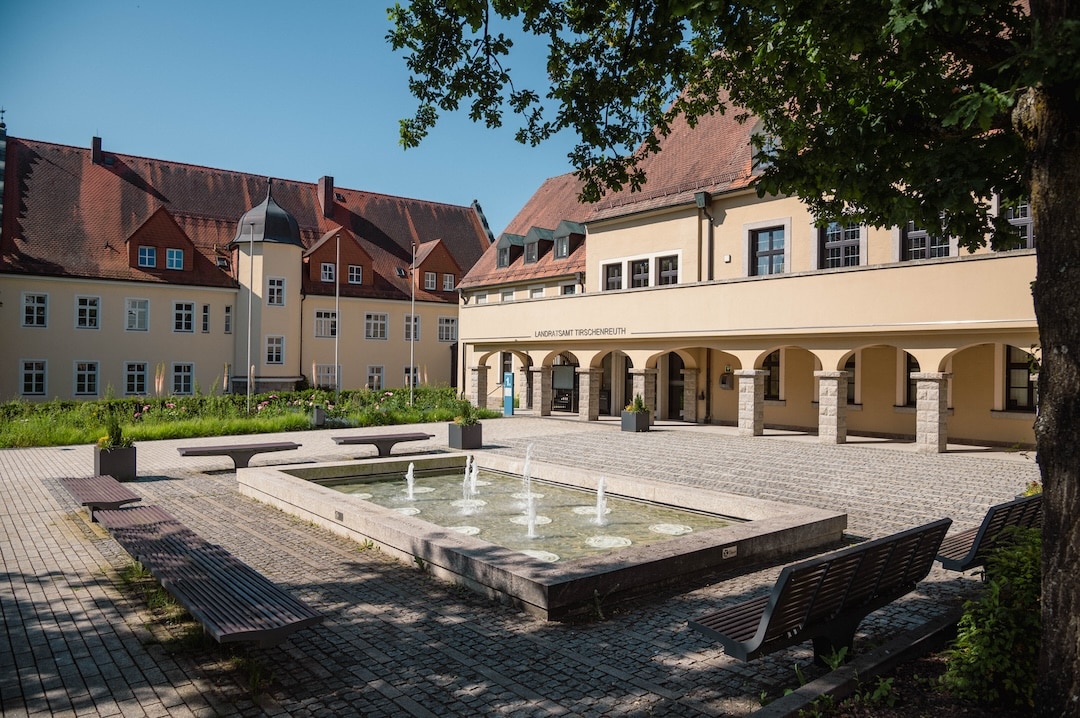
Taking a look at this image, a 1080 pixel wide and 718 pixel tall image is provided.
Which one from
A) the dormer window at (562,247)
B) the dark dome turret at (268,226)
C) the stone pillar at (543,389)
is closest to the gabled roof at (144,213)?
the dark dome turret at (268,226)

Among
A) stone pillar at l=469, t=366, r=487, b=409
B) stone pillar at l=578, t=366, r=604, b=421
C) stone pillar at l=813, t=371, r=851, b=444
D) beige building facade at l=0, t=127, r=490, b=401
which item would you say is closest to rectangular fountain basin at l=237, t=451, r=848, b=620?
stone pillar at l=813, t=371, r=851, b=444

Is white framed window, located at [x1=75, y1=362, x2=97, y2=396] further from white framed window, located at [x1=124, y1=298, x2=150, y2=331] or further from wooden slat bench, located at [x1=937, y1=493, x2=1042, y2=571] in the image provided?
wooden slat bench, located at [x1=937, y1=493, x2=1042, y2=571]

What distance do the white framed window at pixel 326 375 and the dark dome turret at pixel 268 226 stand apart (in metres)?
6.58

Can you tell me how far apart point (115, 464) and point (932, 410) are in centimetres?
1784

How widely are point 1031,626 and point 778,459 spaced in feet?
41.6

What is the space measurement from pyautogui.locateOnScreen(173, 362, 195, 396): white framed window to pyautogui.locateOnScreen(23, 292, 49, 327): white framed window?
5.83 metres

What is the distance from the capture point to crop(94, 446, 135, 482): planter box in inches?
554

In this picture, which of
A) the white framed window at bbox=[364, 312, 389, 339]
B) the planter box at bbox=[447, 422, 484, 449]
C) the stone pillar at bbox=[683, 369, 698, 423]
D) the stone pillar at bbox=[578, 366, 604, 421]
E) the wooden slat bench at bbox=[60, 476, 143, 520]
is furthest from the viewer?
the white framed window at bbox=[364, 312, 389, 339]

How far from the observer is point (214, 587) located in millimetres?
5832

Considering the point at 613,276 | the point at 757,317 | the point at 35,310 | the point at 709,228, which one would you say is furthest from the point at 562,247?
the point at 35,310

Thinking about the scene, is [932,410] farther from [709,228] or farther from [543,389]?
[543,389]

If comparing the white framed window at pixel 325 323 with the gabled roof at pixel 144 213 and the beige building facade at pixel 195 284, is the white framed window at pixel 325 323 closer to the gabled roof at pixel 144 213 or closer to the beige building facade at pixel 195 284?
the beige building facade at pixel 195 284

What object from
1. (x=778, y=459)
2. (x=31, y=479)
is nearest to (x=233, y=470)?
(x=31, y=479)

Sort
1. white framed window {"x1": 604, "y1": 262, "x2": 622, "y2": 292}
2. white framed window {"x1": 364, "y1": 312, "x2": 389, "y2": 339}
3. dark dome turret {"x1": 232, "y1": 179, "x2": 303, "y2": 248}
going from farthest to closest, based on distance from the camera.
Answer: white framed window {"x1": 364, "y1": 312, "x2": 389, "y2": 339}, dark dome turret {"x1": 232, "y1": 179, "x2": 303, "y2": 248}, white framed window {"x1": 604, "y1": 262, "x2": 622, "y2": 292}
